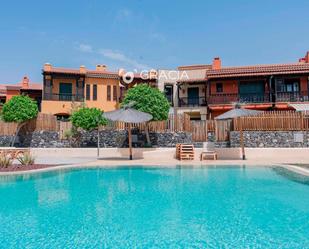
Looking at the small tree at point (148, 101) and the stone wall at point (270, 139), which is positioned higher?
the small tree at point (148, 101)

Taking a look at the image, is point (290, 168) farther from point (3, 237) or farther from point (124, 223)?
point (3, 237)

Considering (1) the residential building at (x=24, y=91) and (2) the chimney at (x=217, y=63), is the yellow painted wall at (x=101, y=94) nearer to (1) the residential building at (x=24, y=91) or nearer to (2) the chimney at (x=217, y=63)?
(1) the residential building at (x=24, y=91)

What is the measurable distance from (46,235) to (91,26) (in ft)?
49.4

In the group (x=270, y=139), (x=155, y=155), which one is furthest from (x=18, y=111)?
(x=270, y=139)

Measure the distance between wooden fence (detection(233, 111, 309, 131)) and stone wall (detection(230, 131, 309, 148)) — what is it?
263 millimetres

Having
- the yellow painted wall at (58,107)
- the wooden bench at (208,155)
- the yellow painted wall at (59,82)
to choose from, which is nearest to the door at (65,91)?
the yellow painted wall at (59,82)

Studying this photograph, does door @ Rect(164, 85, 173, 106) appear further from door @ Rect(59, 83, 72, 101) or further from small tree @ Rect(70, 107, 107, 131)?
small tree @ Rect(70, 107, 107, 131)

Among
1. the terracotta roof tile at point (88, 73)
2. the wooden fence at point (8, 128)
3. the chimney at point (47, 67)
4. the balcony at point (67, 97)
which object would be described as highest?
the chimney at point (47, 67)

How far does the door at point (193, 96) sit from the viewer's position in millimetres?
28078

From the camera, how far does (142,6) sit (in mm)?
15734

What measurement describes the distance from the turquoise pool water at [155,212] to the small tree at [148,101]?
258 inches

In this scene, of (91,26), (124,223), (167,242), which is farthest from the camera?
(91,26)

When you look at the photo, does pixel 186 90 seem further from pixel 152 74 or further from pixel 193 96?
pixel 152 74

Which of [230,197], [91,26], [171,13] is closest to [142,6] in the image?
[171,13]
